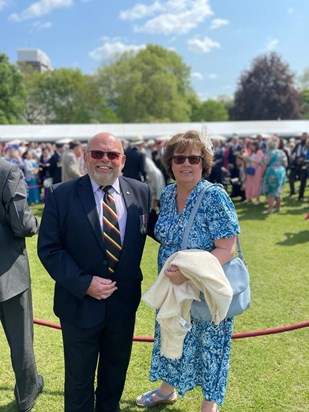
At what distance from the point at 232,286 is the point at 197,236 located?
1.34 ft

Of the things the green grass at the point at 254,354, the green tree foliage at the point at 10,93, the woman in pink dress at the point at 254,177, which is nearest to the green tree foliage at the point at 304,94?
the green tree foliage at the point at 10,93

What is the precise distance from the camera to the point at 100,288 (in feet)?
7.43

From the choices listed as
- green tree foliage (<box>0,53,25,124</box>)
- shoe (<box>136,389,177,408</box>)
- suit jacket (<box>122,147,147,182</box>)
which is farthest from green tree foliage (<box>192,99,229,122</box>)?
shoe (<box>136,389,177,408</box>)

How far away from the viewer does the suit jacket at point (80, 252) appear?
7.46ft

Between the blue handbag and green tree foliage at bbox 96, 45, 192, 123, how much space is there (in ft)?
149

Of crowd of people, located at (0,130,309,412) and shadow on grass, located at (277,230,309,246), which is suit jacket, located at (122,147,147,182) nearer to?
shadow on grass, located at (277,230,309,246)

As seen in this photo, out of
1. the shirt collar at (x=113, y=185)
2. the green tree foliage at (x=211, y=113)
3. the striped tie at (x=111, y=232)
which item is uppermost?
the green tree foliage at (x=211, y=113)

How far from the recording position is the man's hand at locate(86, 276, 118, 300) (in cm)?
226

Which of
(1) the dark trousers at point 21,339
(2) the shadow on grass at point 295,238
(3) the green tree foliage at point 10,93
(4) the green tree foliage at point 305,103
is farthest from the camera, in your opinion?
(4) the green tree foliage at point 305,103

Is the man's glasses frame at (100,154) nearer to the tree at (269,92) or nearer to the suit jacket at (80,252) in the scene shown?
the suit jacket at (80,252)

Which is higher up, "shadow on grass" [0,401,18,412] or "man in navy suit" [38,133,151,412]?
"man in navy suit" [38,133,151,412]

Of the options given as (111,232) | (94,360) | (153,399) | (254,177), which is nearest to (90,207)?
(111,232)

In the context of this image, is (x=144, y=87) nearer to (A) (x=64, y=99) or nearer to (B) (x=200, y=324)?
(A) (x=64, y=99)

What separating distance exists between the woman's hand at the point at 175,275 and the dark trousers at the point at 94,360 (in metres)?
0.44
